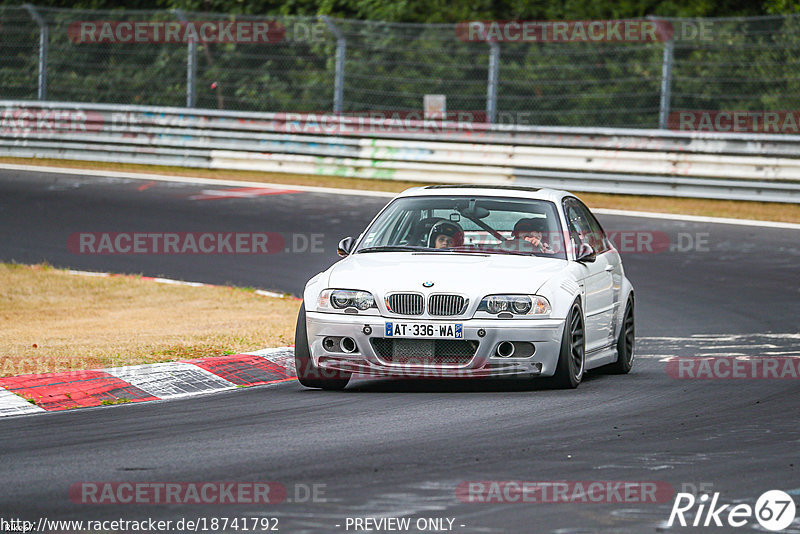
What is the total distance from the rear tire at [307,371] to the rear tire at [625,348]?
2354mm

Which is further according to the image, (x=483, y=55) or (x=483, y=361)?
(x=483, y=55)

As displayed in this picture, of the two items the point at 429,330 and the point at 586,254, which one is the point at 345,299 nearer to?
the point at 429,330

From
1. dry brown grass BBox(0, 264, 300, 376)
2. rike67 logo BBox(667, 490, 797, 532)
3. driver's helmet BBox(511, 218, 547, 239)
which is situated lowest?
dry brown grass BBox(0, 264, 300, 376)

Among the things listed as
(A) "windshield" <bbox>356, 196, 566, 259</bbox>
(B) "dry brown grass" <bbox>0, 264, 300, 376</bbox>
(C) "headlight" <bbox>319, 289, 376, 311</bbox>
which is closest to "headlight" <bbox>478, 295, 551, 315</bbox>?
(C) "headlight" <bbox>319, 289, 376, 311</bbox>

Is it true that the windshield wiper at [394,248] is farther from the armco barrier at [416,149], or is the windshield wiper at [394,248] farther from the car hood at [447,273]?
the armco barrier at [416,149]

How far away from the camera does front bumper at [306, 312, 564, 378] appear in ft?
29.2

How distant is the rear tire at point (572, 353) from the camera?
908 cm

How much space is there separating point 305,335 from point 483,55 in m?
Result: 15.8

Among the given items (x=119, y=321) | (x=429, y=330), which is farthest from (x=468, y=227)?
(x=119, y=321)

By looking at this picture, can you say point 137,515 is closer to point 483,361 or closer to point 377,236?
point 483,361

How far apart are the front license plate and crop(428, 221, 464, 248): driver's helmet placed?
50.5 inches

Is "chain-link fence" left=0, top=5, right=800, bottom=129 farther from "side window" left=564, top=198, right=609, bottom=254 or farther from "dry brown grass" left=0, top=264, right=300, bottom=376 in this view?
"side window" left=564, top=198, right=609, bottom=254

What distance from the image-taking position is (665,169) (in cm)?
2223

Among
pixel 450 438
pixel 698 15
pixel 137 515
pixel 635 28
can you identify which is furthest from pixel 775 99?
pixel 137 515
